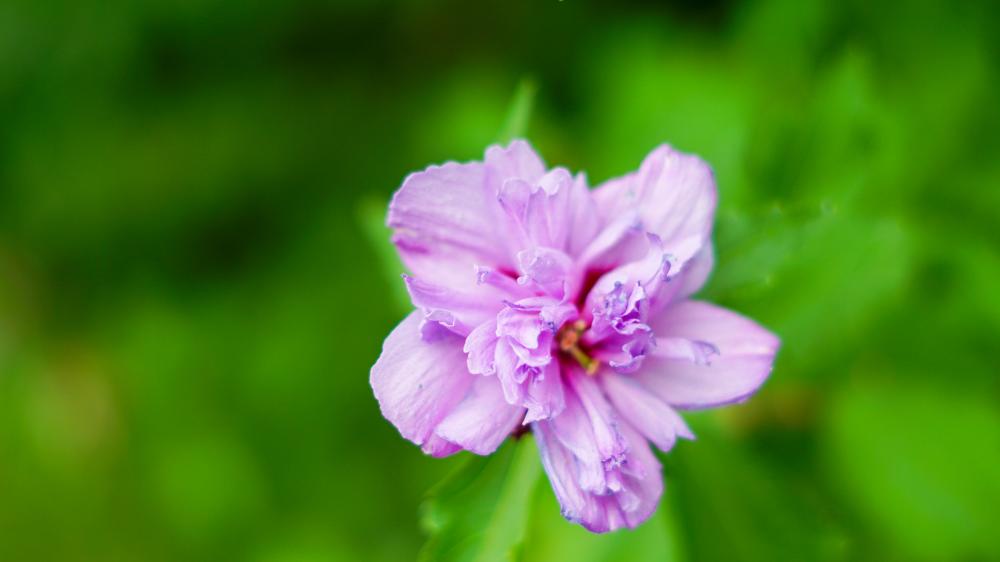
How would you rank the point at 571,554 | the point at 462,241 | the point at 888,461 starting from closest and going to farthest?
the point at 462,241 → the point at 571,554 → the point at 888,461

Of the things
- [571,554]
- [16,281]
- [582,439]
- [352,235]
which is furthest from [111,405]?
[582,439]

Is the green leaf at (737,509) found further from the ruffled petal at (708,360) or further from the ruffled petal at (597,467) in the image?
the ruffled petal at (597,467)

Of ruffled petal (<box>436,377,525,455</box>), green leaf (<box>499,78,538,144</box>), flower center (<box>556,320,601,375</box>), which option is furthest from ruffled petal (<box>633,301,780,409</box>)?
green leaf (<box>499,78,538,144</box>)

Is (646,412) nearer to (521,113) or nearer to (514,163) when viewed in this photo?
(514,163)

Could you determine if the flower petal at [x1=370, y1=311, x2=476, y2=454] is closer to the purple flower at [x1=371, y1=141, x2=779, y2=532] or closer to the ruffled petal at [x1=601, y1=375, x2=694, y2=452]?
the purple flower at [x1=371, y1=141, x2=779, y2=532]

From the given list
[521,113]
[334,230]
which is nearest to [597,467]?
[521,113]

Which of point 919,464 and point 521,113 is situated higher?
point 521,113

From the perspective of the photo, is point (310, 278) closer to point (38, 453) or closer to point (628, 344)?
point (38, 453)
